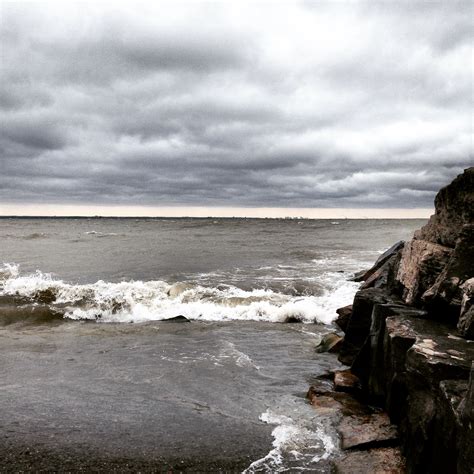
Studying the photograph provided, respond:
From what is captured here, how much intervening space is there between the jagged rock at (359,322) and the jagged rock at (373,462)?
11.6 feet

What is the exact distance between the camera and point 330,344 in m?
A: 10.7

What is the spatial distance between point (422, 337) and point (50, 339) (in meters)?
10.1

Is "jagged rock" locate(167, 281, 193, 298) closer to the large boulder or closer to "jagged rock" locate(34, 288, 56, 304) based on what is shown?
"jagged rock" locate(34, 288, 56, 304)

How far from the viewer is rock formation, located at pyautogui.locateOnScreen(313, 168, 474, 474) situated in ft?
13.6

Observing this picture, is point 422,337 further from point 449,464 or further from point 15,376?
point 15,376

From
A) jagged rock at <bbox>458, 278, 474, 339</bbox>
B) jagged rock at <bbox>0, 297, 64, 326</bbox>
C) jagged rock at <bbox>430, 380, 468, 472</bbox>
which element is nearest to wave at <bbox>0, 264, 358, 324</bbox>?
jagged rock at <bbox>0, 297, 64, 326</bbox>

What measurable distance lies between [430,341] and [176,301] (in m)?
12.6

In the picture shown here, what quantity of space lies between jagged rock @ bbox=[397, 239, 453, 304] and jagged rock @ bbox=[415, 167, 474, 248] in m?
0.20

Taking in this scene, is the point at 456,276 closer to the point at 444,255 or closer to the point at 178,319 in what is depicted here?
Result: the point at 444,255

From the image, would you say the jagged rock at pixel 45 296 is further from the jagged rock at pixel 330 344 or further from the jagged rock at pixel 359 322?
the jagged rock at pixel 359 322

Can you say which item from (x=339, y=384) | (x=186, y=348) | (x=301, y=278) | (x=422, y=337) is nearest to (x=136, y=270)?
(x=301, y=278)

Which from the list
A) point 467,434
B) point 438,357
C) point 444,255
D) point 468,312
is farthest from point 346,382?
point 467,434

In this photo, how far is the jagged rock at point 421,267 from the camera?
23.1ft

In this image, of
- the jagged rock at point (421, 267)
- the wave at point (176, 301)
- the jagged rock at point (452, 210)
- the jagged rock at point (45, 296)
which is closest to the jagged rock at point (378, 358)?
the jagged rock at point (421, 267)
